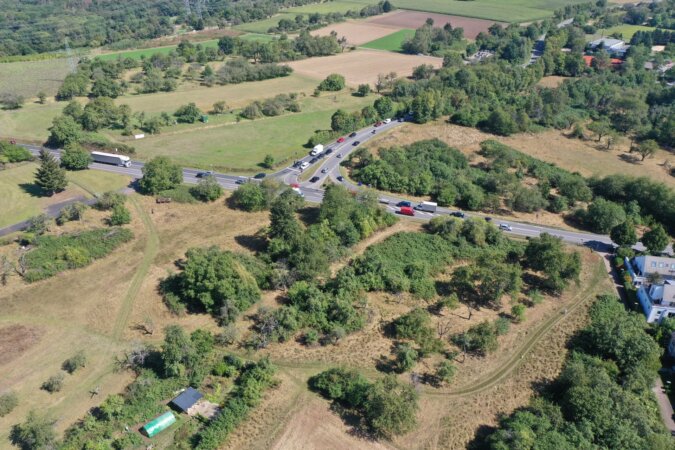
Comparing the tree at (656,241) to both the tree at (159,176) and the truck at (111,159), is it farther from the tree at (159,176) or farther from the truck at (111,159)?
the truck at (111,159)

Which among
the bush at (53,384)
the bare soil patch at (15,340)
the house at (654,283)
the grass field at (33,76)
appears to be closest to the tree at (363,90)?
the grass field at (33,76)

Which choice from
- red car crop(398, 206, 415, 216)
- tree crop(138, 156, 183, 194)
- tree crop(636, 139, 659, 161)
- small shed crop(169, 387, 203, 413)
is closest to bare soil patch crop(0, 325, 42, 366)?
small shed crop(169, 387, 203, 413)

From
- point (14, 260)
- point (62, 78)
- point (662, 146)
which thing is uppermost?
point (62, 78)

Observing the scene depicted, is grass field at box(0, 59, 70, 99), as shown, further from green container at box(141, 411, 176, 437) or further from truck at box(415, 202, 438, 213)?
green container at box(141, 411, 176, 437)

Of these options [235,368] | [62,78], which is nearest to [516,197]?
[235,368]

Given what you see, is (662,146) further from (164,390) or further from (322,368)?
(164,390)

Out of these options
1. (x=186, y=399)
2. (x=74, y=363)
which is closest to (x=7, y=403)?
(x=74, y=363)
